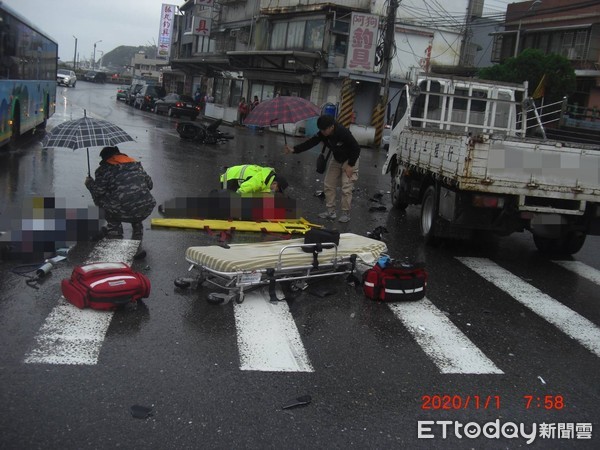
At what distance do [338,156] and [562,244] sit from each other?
376 cm

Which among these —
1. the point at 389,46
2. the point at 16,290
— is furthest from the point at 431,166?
the point at 389,46

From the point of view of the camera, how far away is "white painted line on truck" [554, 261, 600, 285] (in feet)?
26.7

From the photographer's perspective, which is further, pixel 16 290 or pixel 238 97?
pixel 238 97

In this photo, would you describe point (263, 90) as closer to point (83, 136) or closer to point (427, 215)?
point (427, 215)

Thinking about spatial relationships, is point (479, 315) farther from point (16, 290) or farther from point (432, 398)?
point (16, 290)

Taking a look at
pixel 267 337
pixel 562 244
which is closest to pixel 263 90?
pixel 562 244

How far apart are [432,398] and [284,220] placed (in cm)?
560

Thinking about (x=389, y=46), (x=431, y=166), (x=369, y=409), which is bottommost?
(x=369, y=409)

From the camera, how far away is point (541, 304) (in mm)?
6816

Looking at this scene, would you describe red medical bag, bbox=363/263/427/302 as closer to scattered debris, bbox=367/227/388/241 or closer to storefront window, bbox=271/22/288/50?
scattered debris, bbox=367/227/388/241

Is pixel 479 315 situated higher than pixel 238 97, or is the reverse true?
pixel 238 97

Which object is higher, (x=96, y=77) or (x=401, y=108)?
(x=96, y=77)

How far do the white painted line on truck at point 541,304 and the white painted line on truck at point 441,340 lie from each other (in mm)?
1165

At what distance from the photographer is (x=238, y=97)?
4538 cm
